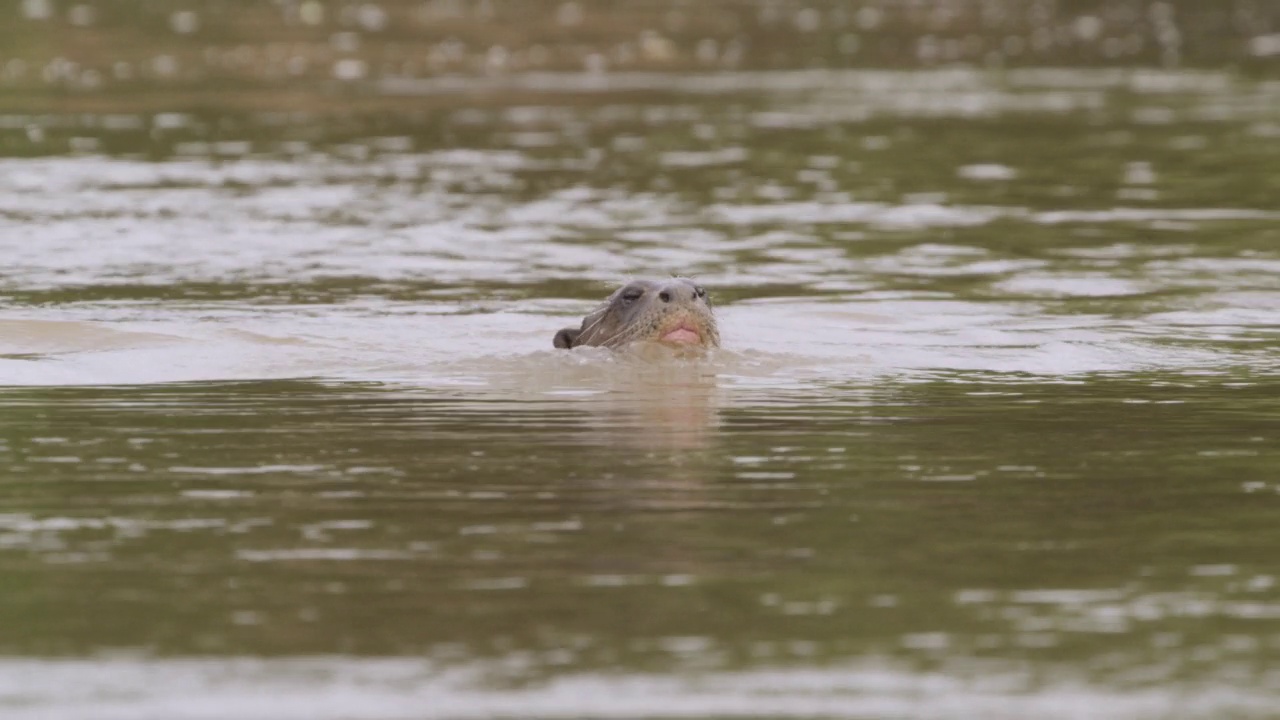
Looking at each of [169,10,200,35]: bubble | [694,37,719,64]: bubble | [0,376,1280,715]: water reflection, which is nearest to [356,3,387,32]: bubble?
[169,10,200,35]: bubble

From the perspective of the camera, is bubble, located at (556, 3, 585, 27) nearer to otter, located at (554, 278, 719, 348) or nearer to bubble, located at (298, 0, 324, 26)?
bubble, located at (298, 0, 324, 26)

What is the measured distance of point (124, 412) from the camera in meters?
13.2

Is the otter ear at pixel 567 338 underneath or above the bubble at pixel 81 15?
underneath

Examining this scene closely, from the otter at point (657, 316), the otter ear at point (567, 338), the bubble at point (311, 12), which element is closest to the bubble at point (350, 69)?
the bubble at point (311, 12)

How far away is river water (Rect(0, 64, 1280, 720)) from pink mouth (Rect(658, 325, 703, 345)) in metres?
0.13

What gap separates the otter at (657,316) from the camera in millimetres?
15086

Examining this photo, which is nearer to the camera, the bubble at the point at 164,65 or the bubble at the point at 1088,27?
the bubble at the point at 164,65

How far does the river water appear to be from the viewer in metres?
7.80

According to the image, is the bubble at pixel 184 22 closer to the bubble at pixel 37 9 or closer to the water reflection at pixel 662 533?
the bubble at pixel 37 9

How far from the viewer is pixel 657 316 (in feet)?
49.4

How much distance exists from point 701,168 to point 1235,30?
25489 mm

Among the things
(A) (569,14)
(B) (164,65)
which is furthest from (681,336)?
(A) (569,14)

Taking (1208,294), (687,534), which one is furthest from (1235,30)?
(687,534)

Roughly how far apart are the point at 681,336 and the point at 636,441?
9.99 ft
